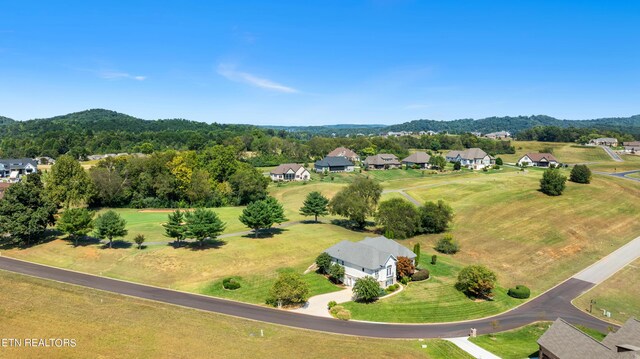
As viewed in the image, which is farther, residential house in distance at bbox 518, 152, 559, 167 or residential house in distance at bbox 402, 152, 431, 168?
residential house in distance at bbox 402, 152, 431, 168

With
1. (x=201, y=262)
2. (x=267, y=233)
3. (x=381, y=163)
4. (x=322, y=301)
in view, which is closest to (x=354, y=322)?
(x=322, y=301)

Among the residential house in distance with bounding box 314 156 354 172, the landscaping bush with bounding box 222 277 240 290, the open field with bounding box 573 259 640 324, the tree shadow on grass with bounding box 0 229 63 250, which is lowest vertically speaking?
the open field with bounding box 573 259 640 324

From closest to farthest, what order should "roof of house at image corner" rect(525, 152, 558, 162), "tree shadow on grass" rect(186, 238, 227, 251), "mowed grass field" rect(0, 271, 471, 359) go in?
"mowed grass field" rect(0, 271, 471, 359) → "tree shadow on grass" rect(186, 238, 227, 251) → "roof of house at image corner" rect(525, 152, 558, 162)

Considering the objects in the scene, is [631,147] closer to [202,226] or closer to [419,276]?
[419,276]

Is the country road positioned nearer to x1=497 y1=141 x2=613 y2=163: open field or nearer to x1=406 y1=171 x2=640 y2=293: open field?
x1=406 y1=171 x2=640 y2=293: open field

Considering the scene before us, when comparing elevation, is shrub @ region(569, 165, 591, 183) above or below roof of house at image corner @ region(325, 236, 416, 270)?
above

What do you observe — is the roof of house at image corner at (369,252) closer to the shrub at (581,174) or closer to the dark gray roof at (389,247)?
the dark gray roof at (389,247)

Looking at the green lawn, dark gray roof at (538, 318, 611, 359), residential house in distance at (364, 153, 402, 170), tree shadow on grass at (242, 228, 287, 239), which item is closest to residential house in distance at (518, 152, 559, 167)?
residential house in distance at (364, 153, 402, 170)

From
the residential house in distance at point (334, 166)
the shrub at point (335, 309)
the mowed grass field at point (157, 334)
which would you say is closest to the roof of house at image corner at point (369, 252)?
the shrub at point (335, 309)
